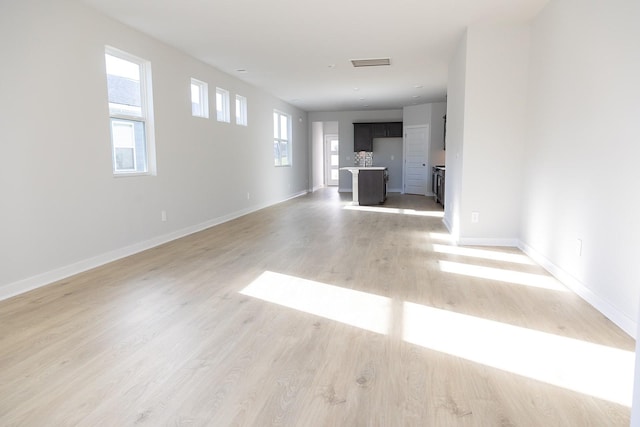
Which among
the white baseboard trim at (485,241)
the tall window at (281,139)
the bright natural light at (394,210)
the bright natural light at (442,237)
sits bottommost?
the bright natural light at (442,237)

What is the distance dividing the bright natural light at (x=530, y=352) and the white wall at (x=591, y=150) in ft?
1.59

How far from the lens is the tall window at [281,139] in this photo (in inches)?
392

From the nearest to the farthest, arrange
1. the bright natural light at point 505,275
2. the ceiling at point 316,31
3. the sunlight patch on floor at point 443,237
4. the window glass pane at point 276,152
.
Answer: the bright natural light at point 505,275, the ceiling at point 316,31, the sunlight patch on floor at point 443,237, the window glass pane at point 276,152

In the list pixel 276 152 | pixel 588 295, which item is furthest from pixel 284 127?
pixel 588 295

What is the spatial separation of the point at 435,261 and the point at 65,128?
12.5 ft

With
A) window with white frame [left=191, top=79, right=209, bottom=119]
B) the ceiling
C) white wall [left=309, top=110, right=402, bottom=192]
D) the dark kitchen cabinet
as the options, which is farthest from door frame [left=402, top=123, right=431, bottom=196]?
window with white frame [left=191, top=79, right=209, bottom=119]

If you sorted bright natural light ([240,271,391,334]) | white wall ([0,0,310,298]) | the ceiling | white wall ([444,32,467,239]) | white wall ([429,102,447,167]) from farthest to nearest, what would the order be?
white wall ([429,102,447,167])
white wall ([444,32,467,239])
the ceiling
white wall ([0,0,310,298])
bright natural light ([240,271,391,334])

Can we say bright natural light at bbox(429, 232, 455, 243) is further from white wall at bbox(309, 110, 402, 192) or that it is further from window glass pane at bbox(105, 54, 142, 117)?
white wall at bbox(309, 110, 402, 192)

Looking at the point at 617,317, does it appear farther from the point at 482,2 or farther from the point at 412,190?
the point at 412,190

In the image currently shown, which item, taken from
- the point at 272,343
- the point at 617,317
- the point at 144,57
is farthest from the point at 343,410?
the point at 144,57

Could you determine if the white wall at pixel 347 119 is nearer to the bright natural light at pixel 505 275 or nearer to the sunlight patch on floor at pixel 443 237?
the sunlight patch on floor at pixel 443 237

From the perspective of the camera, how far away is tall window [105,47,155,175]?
4.52m

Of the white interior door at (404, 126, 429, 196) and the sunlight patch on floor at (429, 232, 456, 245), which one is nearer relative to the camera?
the sunlight patch on floor at (429, 232, 456, 245)

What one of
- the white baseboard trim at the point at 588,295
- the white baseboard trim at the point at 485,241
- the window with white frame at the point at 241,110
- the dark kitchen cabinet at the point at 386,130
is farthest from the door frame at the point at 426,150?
the white baseboard trim at the point at 588,295
